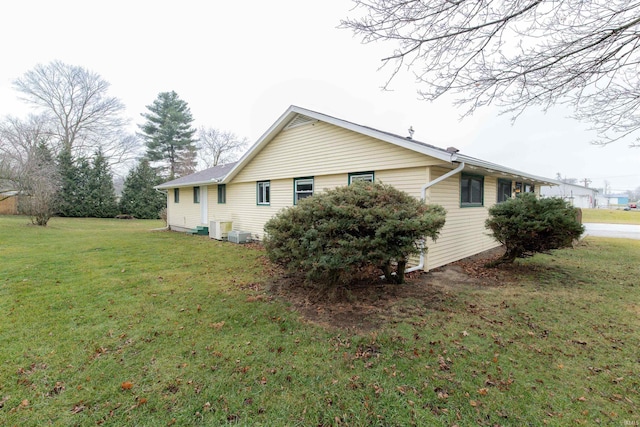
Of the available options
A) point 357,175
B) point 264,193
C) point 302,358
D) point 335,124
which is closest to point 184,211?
point 264,193

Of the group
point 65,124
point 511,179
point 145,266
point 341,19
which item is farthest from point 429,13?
point 65,124

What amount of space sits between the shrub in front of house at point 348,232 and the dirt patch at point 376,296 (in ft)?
1.43

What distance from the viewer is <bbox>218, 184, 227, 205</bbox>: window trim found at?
13.2 metres

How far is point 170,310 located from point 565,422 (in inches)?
185

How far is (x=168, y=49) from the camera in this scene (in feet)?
51.9

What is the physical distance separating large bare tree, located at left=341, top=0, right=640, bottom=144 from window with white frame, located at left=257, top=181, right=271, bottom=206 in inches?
302

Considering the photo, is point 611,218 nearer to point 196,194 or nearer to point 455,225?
point 455,225

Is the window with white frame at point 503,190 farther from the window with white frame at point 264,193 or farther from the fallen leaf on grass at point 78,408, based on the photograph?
the fallen leaf on grass at point 78,408

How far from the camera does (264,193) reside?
11133mm

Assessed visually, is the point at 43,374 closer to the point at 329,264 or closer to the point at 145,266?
the point at 329,264

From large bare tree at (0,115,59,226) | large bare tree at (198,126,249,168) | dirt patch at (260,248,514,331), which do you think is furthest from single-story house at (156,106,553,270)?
large bare tree at (198,126,249,168)

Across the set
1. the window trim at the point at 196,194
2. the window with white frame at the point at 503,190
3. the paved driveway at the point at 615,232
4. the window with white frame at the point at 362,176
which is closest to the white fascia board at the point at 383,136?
the window with white frame at the point at 362,176

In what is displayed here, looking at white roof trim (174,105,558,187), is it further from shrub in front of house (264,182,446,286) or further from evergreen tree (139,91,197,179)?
evergreen tree (139,91,197,179)

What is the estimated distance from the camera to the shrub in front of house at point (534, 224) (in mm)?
5918
